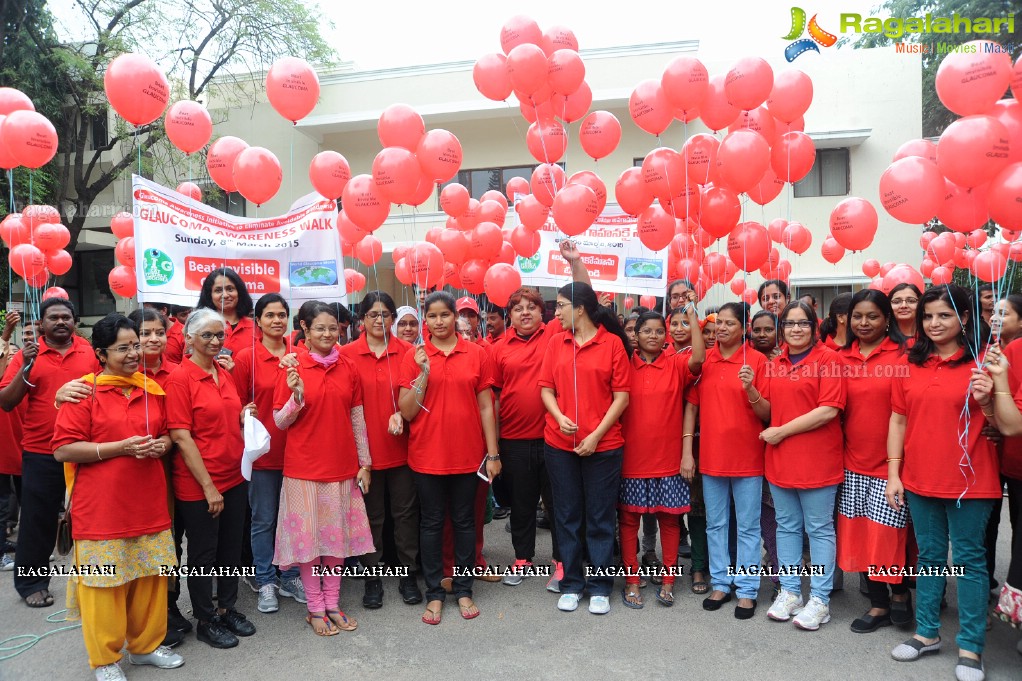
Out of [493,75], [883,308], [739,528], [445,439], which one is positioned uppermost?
[493,75]

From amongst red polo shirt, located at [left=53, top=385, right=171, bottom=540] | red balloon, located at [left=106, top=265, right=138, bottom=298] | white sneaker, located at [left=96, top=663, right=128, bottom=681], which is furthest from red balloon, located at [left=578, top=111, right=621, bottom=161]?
red balloon, located at [left=106, top=265, right=138, bottom=298]

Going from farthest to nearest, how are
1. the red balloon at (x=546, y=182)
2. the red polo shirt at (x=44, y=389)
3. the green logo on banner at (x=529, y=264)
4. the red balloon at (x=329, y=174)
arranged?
1. the green logo on banner at (x=529, y=264)
2. the red balloon at (x=546, y=182)
3. the red balloon at (x=329, y=174)
4. the red polo shirt at (x=44, y=389)

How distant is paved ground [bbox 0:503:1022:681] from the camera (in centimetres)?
342

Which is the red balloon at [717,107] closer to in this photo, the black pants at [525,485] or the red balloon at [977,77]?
the red balloon at [977,77]

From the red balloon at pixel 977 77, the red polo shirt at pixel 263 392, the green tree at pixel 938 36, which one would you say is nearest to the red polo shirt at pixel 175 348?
the red polo shirt at pixel 263 392

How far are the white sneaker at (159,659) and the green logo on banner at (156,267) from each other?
208 centimetres

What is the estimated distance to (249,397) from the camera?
4.22 meters

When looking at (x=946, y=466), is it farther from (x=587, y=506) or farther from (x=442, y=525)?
(x=442, y=525)

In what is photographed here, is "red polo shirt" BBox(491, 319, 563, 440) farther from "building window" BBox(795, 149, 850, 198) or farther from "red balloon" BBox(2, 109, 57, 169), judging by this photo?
"building window" BBox(795, 149, 850, 198)

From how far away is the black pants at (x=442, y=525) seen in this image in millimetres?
4129

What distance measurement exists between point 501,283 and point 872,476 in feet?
12.8

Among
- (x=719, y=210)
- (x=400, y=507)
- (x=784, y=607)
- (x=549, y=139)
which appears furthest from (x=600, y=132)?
(x=784, y=607)

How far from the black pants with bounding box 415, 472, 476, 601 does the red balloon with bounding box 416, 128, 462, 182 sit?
2.29m

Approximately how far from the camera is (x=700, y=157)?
16.9ft
